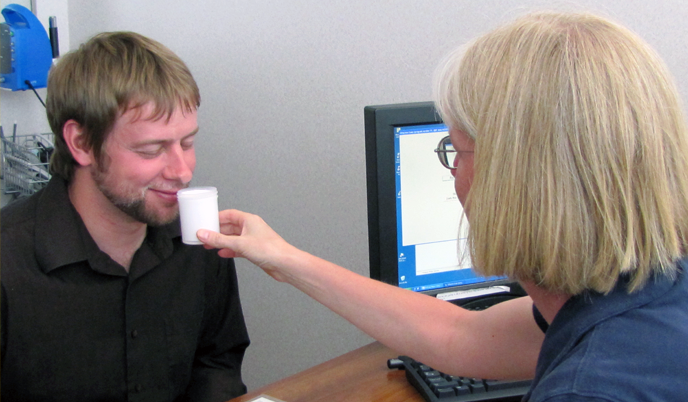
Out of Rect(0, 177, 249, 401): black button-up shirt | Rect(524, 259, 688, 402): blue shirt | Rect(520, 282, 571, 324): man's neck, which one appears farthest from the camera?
Rect(0, 177, 249, 401): black button-up shirt

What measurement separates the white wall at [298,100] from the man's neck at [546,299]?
79cm

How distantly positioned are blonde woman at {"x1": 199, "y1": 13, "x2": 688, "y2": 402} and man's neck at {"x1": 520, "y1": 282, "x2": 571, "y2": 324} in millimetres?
16

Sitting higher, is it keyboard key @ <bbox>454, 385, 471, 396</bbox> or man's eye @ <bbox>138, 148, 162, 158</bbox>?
man's eye @ <bbox>138, 148, 162, 158</bbox>

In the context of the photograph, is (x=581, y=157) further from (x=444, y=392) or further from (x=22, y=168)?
(x=22, y=168)

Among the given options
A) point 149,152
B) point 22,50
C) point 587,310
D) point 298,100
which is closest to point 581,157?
point 587,310

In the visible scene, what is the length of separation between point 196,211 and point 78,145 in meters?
0.39

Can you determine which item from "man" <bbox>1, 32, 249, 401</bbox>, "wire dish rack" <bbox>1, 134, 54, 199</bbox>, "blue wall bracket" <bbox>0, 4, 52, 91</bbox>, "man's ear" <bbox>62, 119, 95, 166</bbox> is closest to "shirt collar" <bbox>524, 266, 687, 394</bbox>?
"man" <bbox>1, 32, 249, 401</bbox>

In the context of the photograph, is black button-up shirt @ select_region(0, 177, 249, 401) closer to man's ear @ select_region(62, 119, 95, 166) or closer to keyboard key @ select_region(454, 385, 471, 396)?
man's ear @ select_region(62, 119, 95, 166)

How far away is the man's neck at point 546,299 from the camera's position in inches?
30.3

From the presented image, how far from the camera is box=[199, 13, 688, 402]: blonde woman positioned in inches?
24.2

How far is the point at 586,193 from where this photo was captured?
656 mm

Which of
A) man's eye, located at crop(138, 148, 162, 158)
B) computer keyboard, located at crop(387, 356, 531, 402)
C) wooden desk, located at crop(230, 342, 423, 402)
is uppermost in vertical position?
man's eye, located at crop(138, 148, 162, 158)

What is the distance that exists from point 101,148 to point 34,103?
1.14 metres

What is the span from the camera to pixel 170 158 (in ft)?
3.84
